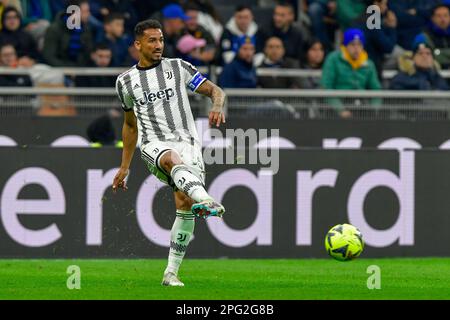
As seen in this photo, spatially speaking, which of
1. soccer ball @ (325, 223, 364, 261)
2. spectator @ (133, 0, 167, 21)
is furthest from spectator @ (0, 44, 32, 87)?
soccer ball @ (325, 223, 364, 261)

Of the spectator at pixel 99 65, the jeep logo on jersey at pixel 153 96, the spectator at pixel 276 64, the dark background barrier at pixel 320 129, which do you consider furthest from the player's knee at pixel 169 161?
the spectator at pixel 276 64

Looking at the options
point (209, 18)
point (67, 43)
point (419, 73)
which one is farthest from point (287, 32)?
point (67, 43)

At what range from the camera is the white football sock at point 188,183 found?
10466mm

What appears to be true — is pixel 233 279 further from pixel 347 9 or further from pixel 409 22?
pixel 409 22

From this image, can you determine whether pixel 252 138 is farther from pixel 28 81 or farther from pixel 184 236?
pixel 184 236

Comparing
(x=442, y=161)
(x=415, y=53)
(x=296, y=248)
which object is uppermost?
(x=415, y=53)

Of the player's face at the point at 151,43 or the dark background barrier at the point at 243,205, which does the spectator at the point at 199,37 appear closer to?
the dark background barrier at the point at 243,205

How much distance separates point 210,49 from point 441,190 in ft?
13.2

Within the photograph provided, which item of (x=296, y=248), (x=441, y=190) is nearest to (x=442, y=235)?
(x=441, y=190)

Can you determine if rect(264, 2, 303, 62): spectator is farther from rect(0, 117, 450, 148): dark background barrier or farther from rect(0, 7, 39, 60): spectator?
rect(0, 7, 39, 60): spectator

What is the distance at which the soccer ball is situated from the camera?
1190cm

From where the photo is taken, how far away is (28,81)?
54.8 ft

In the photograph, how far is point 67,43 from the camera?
1742cm

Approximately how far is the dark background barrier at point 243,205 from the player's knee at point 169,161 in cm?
367
